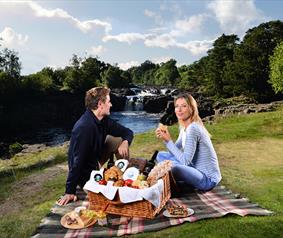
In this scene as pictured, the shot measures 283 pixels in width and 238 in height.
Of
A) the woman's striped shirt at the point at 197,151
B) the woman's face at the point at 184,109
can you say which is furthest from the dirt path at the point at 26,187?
the woman's face at the point at 184,109

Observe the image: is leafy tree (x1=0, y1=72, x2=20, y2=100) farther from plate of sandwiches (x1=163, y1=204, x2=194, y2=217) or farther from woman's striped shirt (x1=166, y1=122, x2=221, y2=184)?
plate of sandwiches (x1=163, y1=204, x2=194, y2=217)

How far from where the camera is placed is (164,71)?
158750mm

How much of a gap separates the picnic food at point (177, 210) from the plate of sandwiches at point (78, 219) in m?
1.38

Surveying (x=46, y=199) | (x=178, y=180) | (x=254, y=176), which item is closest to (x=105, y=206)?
(x=178, y=180)

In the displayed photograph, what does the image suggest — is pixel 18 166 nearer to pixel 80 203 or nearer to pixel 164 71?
pixel 80 203

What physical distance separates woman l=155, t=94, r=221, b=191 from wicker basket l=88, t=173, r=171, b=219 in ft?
3.65

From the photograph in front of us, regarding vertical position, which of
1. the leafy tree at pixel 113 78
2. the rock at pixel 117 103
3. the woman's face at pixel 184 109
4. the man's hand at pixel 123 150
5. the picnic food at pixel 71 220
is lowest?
the rock at pixel 117 103

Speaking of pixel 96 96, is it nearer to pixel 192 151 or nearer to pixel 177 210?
pixel 192 151

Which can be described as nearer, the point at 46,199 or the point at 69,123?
the point at 46,199

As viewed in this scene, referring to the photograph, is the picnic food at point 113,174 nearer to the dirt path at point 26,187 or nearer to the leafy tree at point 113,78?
the dirt path at point 26,187

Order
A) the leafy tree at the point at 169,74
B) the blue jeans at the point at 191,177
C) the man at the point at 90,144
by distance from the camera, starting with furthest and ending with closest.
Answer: the leafy tree at the point at 169,74, the blue jeans at the point at 191,177, the man at the point at 90,144

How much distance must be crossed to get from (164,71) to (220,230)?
153741 millimetres

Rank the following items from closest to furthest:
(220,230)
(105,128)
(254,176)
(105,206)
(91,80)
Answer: (220,230) → (105,206) → (105,128) → (254,176) → (91,80)

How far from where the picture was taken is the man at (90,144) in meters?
8.06
